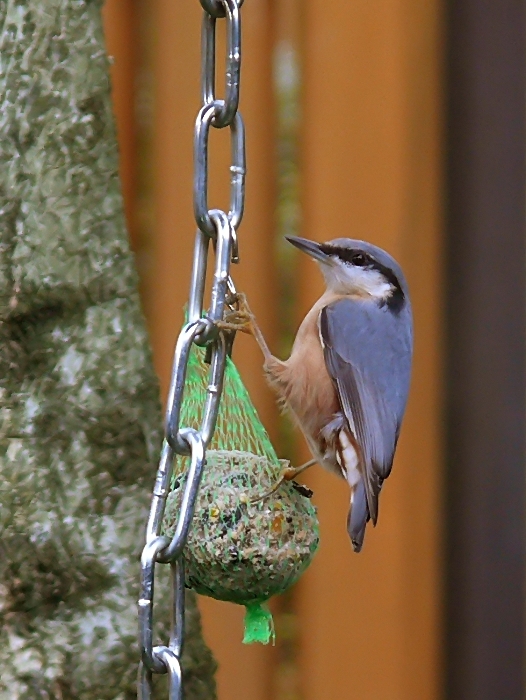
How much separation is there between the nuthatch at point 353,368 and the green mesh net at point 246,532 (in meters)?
0.15

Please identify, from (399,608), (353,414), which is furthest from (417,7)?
(399,608)

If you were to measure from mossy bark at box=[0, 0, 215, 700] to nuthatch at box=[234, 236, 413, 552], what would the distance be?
9.7 inches

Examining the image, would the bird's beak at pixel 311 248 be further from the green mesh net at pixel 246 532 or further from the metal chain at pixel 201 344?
the metal chain at pixel 201 344

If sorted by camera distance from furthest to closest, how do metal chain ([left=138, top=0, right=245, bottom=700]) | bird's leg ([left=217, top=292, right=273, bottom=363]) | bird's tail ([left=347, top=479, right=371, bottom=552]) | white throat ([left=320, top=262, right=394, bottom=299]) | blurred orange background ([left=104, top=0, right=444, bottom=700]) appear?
blurred orange background ([left=104, top=0, right=444, bottom=700]) → white throat ([left=320, top=262, right=394, bottom=299]) → bird's leg ([left=217, top=292, right=273, bottom=363]) → bird's tail ([left=347, top=479, right=371, bottom=552]) → metal chain ([left=138, top=0, right=245, bottom=700])

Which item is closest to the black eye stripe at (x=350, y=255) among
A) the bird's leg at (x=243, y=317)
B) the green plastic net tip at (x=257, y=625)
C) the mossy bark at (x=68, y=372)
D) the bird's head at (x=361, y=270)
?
the bird's head at (x=361, y=270)

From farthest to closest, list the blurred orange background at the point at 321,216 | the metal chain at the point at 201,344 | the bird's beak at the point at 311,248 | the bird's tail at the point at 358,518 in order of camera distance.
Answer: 1. the blurred orange background at the point at 321,216
2. the bird's beak at the point at 311,248
3. the bird's tail at the point at 358,518
4. the metal chain at the point at 201,344

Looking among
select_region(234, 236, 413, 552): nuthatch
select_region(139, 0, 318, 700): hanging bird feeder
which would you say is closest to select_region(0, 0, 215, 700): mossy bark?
select_region(139, 0, 318, 700): hanging bird feeder

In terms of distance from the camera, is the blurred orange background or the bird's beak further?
the blurred orange background

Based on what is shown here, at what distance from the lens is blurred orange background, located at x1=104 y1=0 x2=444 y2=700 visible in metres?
1.85

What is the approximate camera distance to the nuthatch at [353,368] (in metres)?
1.40

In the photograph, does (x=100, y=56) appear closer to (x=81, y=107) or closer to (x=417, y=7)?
(x=81, y=107)

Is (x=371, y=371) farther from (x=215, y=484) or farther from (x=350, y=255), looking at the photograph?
(x=215, y=484)

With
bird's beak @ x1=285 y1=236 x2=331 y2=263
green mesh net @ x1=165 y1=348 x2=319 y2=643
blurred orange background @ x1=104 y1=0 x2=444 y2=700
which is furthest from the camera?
blurred orange background @ x1=104 y1=0 x2=444 y2=700

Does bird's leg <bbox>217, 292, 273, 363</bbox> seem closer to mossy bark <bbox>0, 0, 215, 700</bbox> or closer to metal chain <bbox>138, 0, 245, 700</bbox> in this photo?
mossy bark <bbox>0, 0, 215, 700</bbox>
